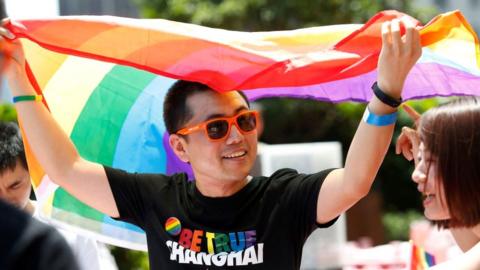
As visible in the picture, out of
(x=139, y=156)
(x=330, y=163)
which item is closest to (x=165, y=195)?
(x=139, y=156)

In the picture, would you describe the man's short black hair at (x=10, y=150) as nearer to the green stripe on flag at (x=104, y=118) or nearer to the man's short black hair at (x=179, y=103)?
the green stripe on flag at (x=104, y=118)

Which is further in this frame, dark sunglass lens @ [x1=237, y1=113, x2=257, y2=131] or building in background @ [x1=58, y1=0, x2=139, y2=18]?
building in background @ [x1=58, y1=0, x2=139, y2=18]

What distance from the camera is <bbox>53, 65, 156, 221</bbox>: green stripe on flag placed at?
3.62 metres

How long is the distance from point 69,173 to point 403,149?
Result: 1.09m

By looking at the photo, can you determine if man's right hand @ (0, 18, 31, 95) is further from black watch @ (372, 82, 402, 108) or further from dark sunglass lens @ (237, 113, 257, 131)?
black watch @ (372, 82, 402, 108)

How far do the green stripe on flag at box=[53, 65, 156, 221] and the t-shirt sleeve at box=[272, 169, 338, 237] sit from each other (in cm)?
93

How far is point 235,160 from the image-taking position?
2.97m

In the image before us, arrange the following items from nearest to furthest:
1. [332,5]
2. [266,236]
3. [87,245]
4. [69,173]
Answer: [266,236], [69,173], [87,245], [332,5]

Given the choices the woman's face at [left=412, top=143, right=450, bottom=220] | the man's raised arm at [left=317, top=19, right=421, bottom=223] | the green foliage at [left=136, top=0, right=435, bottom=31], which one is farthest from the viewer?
the green foliage at [left=136, top=0, right=435, bottom=31]

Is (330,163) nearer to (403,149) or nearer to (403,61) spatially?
(403,149)

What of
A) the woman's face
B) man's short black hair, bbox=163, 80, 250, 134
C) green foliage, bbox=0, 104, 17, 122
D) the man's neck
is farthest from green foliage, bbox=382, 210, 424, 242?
the woman's face

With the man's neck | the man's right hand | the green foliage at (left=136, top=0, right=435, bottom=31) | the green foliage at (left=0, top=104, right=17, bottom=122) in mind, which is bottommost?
the green foliage at (left=136, top=0, right=435, bottom=31)

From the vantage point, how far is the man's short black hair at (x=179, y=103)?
3.09m

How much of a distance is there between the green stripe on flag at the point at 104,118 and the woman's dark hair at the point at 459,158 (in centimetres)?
141
